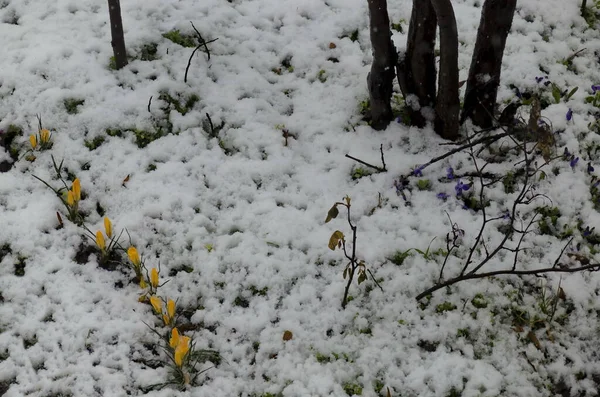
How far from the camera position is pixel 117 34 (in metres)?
3.92

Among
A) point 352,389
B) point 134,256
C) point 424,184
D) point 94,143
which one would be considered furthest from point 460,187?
point 94,143

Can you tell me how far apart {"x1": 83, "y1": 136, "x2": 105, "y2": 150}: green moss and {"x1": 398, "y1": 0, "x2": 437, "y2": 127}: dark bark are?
220 centimetres

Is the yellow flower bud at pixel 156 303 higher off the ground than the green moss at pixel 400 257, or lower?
lower

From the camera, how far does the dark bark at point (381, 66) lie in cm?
345

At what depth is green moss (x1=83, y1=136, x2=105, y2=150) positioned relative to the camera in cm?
374

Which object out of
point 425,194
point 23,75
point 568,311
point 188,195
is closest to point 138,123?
point 188,195

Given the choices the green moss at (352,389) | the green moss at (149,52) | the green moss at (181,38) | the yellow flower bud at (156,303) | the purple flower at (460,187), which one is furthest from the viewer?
the green moss at (181,38)

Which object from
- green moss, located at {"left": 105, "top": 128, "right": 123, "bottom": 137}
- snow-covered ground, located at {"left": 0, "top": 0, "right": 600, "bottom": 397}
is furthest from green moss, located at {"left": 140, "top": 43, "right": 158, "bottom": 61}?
green moss, located at {"left": 105, "top": 128, "right": 123, "bottom": 137}

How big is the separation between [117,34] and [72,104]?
0.63 metres

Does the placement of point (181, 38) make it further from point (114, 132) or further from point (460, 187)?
point (460, 187)

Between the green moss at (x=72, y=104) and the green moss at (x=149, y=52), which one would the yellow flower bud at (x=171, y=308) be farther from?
the green moss at (x=149, y=52)

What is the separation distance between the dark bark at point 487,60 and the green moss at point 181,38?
2261 mm

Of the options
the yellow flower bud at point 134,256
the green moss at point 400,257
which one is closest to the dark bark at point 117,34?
the yellow flower bud at point 134,256

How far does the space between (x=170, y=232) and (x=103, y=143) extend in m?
0.95
